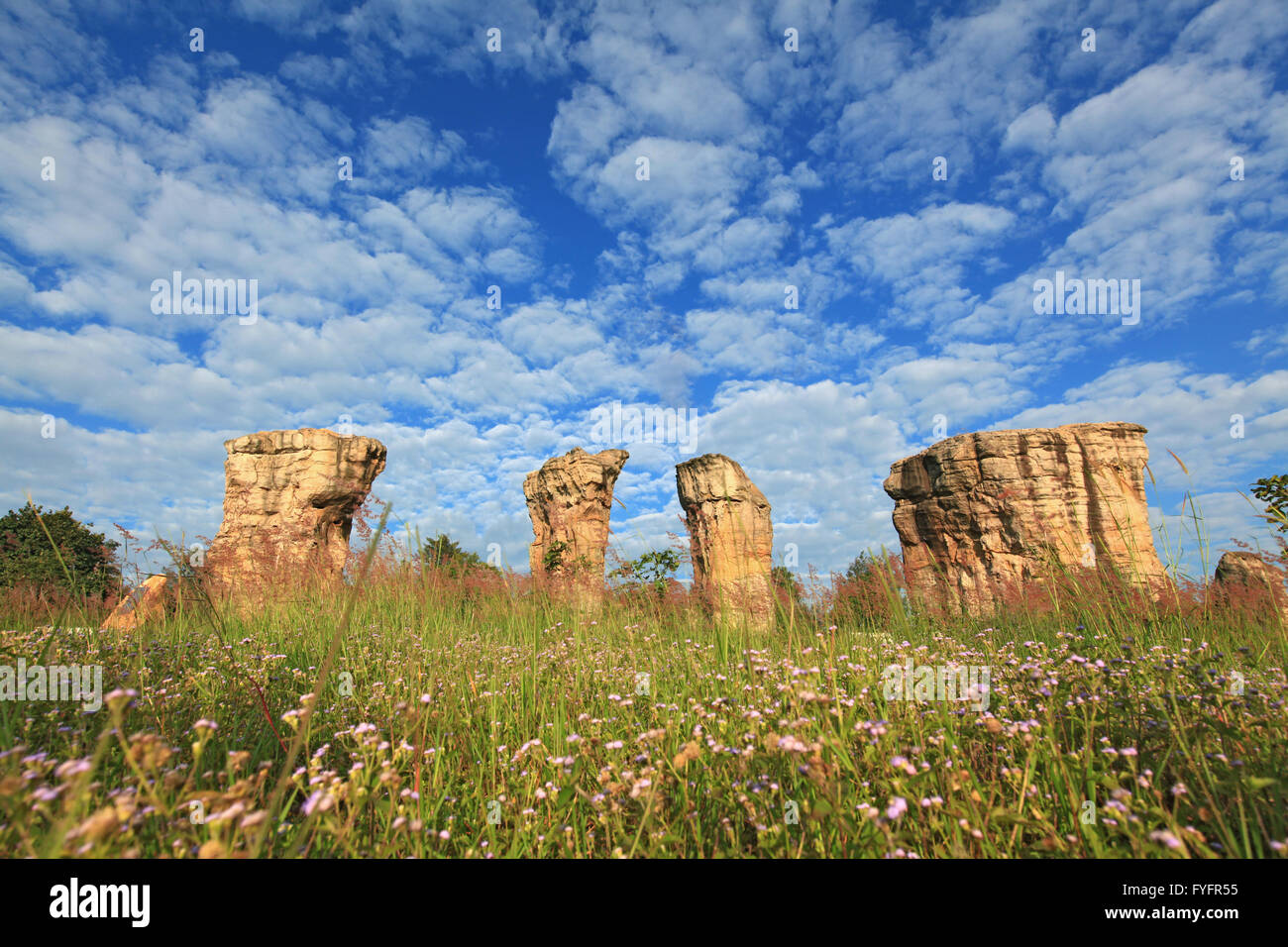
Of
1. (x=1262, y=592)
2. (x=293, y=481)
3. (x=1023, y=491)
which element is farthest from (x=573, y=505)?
(x=1262, y=592)

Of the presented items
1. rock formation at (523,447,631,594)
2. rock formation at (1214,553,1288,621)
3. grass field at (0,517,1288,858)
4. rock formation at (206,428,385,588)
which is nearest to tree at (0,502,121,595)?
rock formation at (206,428,385,588)

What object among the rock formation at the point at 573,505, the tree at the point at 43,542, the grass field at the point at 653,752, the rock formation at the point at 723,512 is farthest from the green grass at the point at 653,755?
the tree at the point at 43,542

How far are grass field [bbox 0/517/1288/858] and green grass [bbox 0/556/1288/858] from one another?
19 mm

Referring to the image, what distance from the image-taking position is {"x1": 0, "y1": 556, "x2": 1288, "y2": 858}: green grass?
1936 millimetres

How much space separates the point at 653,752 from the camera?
9.82 feet

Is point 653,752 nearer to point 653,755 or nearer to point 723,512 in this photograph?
point 653,755

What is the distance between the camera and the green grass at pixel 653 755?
76.2 inches

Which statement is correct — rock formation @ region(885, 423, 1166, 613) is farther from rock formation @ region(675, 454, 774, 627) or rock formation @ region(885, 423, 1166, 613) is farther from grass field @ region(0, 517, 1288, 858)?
grass field @ region(0, 517, 1288, 858)

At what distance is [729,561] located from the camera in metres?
14.3

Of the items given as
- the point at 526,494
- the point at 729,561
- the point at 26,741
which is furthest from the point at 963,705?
the point at 526,494

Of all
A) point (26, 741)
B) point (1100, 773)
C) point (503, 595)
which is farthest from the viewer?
point (503, 595)

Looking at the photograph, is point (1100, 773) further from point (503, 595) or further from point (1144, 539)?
point (1144, 539)

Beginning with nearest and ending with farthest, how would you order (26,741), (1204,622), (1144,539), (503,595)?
(26,741) < (1204,622) < (503,595) < (1144,539)
